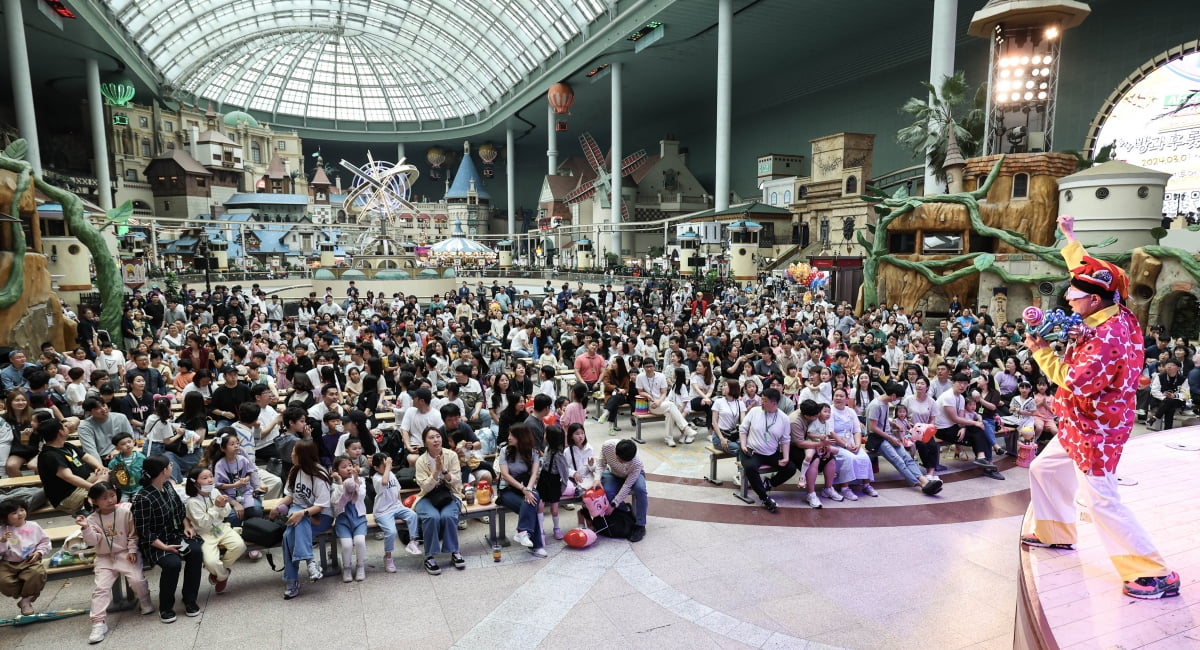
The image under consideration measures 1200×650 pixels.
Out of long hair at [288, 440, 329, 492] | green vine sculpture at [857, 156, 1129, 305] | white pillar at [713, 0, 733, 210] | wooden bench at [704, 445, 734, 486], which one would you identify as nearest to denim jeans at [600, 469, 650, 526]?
wooden bench at [704, 445, 734, 486]

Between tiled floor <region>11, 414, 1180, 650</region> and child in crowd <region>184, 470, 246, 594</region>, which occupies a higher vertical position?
child in crowd <region>184, 470, 246, 594</region>

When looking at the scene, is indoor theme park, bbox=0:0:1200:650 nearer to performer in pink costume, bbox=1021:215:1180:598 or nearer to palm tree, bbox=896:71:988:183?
performer in pink costume, bbox=1021:215:1180:598

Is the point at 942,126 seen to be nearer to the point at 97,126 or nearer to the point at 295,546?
the point at 295,546

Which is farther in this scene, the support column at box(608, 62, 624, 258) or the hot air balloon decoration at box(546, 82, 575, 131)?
the hot air balloon decoration at box(546, 82, 575, 131)

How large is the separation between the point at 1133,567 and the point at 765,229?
116 feet

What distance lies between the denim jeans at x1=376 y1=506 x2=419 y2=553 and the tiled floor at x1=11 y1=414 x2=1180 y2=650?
0.29m

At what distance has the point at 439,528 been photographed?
621 cm

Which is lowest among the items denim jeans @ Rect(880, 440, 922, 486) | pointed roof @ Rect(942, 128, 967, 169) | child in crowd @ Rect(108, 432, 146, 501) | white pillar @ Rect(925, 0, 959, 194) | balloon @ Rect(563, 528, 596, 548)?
balloon @ Rect(563, 528, 596, 548)

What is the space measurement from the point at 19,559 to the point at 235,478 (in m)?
1.62

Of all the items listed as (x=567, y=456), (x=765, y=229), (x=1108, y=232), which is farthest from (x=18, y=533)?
(x=765, y=229)

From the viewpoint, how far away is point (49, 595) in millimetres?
5605

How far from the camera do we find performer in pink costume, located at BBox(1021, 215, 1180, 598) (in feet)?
13.5

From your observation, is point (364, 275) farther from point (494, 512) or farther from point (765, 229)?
point (494, 512)

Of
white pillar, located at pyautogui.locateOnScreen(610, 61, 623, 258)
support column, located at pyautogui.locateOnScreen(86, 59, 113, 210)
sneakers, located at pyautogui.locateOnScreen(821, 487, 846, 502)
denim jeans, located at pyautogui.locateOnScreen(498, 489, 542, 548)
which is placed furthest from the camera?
white pillar, located at pyautogui.locateOnScreen(610, 61, 623, 258)
